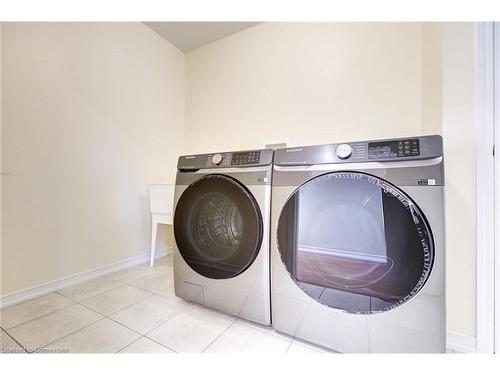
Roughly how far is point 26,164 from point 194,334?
1.36 meters

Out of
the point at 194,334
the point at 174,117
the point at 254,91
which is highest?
the point at 254,91

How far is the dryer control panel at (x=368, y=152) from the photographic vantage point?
659 millimetres

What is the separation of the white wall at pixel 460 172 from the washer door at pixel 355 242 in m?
0.33

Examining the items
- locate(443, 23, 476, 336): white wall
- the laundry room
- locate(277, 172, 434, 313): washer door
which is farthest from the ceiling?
locate(277, 172, 434, 313): washer door

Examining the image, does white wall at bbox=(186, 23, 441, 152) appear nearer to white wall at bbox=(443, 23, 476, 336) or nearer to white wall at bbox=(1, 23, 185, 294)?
white wall at bbox=(443, 23, 476, 336)

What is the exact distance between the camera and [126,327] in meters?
0.95

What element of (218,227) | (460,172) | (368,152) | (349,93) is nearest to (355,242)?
(368,152)

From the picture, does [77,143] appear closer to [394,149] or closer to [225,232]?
[225,232]

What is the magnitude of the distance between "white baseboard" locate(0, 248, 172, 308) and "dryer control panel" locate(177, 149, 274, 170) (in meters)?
1.09

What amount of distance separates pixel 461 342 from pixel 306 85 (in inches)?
68.0

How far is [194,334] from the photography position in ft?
2.97

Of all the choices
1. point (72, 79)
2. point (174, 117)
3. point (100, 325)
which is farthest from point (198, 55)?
point (100, 325)

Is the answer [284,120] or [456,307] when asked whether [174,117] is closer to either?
[284,120]

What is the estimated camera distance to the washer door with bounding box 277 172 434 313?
669 mm
